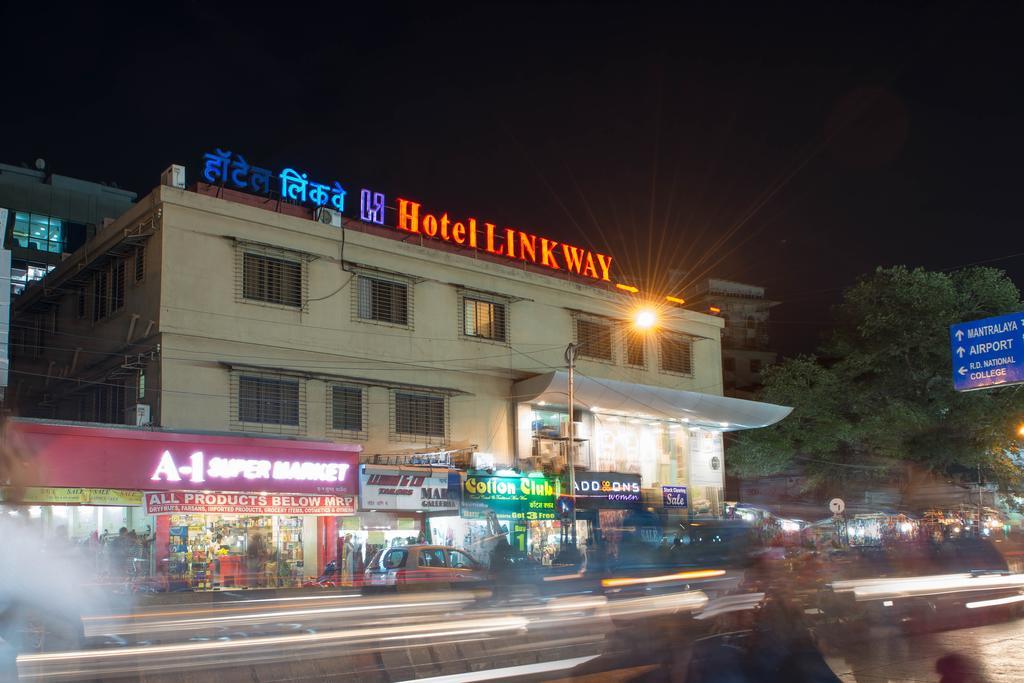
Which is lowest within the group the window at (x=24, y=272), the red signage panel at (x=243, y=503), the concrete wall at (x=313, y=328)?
the red signage panel at (x=243, y=503)

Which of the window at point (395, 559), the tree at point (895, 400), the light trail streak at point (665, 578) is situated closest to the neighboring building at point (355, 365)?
the window at point (395, 559)

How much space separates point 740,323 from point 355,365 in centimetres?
5090

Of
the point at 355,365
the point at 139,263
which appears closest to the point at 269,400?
the point at 355,365

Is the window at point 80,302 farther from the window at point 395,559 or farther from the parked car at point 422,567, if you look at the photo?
the window at point 395,559

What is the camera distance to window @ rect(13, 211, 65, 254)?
53656mm

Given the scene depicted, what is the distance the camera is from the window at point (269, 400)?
26.9 m

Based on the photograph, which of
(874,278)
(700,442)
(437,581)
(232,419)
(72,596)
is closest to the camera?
(72,596)

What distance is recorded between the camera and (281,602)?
Answer: 16.2 m

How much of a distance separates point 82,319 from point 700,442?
78.5 ft

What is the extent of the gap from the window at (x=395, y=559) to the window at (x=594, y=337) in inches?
640

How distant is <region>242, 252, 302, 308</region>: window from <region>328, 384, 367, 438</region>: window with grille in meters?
2.90

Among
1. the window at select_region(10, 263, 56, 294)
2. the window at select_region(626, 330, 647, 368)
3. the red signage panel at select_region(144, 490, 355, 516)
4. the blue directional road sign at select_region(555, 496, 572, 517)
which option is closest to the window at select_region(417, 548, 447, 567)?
the red signage panel at select_region(144, 490, 355, 516)

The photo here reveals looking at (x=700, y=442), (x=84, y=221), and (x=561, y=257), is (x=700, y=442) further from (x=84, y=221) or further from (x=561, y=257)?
(x=84, y=221)

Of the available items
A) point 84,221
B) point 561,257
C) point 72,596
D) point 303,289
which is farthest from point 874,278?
point 84,221
